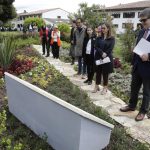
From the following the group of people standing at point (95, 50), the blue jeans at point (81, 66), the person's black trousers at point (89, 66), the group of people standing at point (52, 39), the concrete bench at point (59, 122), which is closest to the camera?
the concrete bench at point (59, 122)

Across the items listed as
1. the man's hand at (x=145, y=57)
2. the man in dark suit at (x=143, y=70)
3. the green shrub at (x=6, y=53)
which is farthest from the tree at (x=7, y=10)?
the man's hand at (x=145, y=57)

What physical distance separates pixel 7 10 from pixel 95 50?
2783 centimetres

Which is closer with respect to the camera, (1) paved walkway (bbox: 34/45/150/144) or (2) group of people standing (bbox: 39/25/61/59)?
(1) paved walkway (bbox: 34/45/150/144)

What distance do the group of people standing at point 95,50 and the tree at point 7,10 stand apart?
80.6 feet

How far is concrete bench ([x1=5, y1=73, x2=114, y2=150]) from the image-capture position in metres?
3.73

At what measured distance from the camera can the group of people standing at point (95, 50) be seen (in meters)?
6.55

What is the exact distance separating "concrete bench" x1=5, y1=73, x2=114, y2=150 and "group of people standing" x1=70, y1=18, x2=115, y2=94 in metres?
2.20

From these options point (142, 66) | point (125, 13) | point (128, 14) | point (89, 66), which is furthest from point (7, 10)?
point (125, 13)

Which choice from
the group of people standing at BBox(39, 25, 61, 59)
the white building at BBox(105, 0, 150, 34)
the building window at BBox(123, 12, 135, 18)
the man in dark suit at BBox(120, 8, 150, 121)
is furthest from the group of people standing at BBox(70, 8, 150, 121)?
the building window at BBox(123, 12, 135, 18)

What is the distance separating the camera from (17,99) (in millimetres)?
5488

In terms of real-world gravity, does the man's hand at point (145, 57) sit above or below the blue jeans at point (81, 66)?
above

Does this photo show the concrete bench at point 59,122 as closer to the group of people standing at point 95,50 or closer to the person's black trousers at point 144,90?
the person's black trousers at point 144,90

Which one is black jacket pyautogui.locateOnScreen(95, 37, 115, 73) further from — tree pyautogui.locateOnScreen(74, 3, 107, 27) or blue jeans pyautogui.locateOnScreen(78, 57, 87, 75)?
tree pyautogui.locateOnScreen(74, 3, 107, 27)

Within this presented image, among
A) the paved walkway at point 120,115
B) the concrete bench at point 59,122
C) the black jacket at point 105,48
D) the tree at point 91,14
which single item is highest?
the tree at point 91,14
